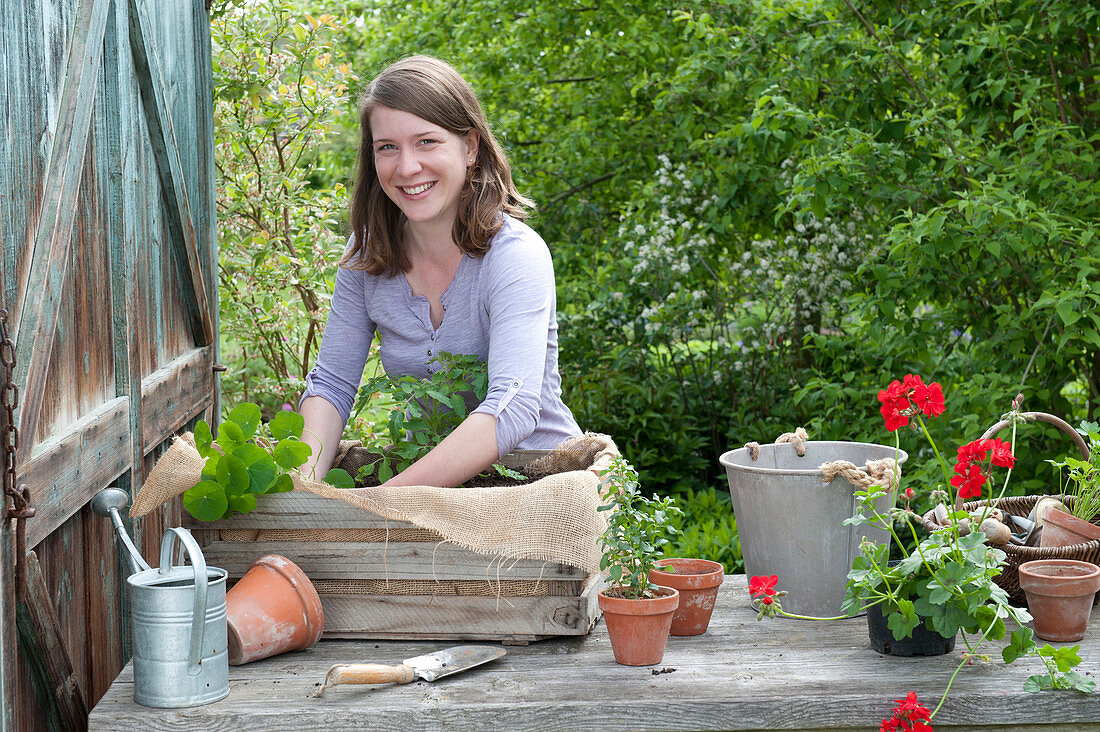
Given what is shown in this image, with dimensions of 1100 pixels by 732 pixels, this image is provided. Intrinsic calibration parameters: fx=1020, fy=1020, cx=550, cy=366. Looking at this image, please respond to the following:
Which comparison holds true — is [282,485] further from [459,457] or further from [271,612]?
[459,457]

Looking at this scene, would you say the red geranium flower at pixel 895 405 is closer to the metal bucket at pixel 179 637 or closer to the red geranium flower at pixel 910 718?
the red geranium flower at pixel 910 718

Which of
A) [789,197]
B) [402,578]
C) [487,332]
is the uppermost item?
[789,197]

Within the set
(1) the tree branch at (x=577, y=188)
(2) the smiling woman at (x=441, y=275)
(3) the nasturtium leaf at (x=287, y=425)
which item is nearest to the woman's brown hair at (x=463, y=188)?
(2) the smiling woman at (x=441, y=275)

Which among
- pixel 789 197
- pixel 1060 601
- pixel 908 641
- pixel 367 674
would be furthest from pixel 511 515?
pixel 789 197

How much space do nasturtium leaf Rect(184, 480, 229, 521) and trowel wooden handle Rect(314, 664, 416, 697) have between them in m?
0.33

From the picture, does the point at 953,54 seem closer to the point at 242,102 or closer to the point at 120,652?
the point at 242,102

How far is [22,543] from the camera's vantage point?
1.35m

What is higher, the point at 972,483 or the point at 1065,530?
the point at 972,483

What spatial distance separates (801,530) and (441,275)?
38.0 inches

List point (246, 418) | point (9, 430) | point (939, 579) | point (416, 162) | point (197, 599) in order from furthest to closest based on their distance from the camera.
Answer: point (416, 162), point (246, 418), point (939, 579), point (197, 599), point (9, 430)

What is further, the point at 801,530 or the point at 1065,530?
the point at 1065,530

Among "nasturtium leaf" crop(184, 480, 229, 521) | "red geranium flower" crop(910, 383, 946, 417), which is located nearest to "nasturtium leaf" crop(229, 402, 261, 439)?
"nasturtium leaf" crop(184, 480, 229, 521)

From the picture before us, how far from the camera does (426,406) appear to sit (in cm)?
208

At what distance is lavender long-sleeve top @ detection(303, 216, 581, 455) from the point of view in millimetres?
1925
